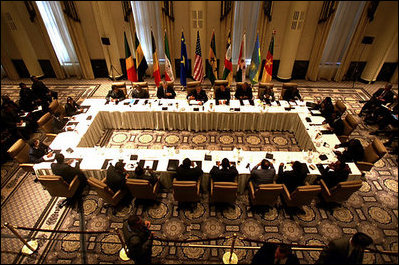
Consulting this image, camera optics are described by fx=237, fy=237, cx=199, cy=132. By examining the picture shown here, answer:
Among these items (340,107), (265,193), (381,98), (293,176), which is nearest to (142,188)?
(265,193)

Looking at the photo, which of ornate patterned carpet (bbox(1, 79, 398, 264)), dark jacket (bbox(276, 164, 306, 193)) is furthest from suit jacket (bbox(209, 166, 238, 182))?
dark jacket (bbox(276, 164, 306, 193))

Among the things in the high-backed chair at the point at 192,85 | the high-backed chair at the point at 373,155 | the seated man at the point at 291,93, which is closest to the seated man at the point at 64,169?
the high-backed chair at the point at 192,85

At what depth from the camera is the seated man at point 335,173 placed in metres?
5.26

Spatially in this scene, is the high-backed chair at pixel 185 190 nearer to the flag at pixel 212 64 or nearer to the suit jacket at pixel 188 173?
the suit jacket at pixel 188 173

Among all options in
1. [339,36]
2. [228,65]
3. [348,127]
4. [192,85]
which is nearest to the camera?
[348,127]

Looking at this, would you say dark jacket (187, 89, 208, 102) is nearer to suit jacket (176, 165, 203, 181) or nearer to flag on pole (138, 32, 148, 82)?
flag on pole (138, 32, 148, 82)

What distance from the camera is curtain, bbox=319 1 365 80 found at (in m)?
9.95

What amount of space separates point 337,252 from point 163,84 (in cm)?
738

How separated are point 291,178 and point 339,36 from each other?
8610 mm

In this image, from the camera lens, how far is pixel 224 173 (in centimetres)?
532

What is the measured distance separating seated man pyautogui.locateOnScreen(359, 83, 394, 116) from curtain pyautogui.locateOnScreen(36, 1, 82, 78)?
13007 mm

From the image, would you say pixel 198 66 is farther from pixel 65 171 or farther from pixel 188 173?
pixel 65 171

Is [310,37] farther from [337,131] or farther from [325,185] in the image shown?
[325,185]

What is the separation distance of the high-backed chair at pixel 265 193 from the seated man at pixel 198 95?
3746mm
